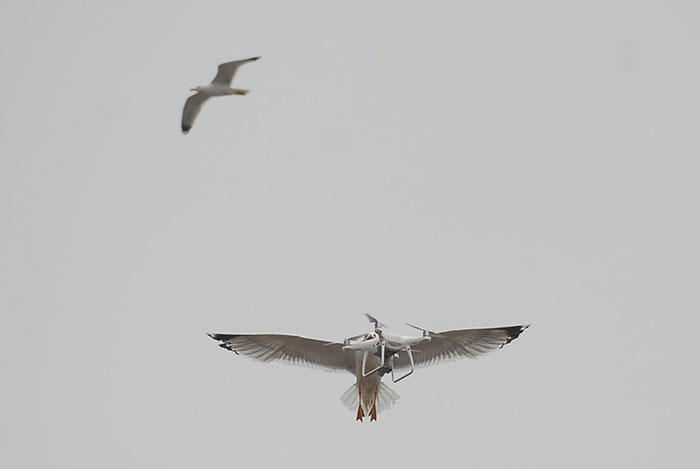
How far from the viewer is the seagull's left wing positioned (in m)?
16.2

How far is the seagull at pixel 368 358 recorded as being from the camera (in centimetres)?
1623

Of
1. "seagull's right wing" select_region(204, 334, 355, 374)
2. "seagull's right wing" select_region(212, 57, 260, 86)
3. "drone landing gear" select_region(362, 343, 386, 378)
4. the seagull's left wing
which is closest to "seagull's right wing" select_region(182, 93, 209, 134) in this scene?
"seagull's right wing" select_region(212, 57, 260, 86)

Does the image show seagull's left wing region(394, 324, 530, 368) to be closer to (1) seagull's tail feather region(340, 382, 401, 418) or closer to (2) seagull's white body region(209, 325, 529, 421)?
(2) seagull's white body region(209, 325, 529, 421)

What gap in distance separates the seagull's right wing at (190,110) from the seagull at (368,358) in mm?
5958

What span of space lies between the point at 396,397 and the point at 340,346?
1119 mm

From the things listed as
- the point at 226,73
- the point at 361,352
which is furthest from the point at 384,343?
the point at 226,73

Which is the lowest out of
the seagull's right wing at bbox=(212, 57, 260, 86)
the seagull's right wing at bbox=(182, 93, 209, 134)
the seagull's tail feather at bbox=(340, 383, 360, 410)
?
the seagull's tail feather at bbox=(340, 383, 360, 410)

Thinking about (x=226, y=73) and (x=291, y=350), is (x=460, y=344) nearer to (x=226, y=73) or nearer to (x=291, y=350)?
(x=291, y=350)

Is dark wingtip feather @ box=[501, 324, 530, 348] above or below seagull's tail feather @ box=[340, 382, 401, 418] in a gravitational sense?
above

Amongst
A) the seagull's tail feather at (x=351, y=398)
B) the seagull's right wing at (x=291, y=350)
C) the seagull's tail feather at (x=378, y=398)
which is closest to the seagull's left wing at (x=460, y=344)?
the seagull's tail feather at (x=378, y=398)

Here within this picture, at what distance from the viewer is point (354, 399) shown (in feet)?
53.7

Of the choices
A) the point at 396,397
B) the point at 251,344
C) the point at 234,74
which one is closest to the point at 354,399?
the point at 396,397

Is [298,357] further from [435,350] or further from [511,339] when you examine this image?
[511,339]

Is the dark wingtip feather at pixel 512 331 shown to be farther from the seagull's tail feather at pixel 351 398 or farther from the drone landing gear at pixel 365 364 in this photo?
the seagull's tail feather at pixel 351 398
